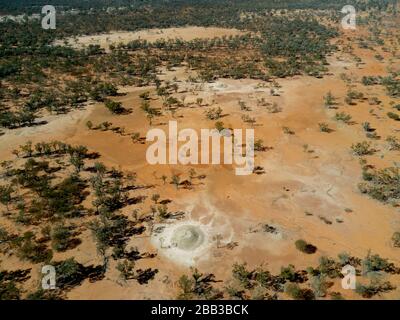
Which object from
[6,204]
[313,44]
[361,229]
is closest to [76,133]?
[6,204]

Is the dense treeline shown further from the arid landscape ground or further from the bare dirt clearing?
the arid landscape ground

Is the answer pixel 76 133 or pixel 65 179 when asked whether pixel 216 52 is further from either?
pixel 65 179

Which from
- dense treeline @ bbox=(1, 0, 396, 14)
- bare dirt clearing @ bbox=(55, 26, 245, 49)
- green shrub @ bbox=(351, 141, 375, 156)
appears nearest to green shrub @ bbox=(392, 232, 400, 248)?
green shrub @ bbox=(351, 141, 375, 156)

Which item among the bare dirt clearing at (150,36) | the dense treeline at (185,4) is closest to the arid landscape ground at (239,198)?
the bare dirt clearing at (150,36)

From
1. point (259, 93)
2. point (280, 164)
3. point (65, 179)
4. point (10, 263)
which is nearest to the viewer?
point (10, 263)

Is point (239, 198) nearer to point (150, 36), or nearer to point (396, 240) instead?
point (396, 240)

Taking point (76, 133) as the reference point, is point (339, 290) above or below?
below
